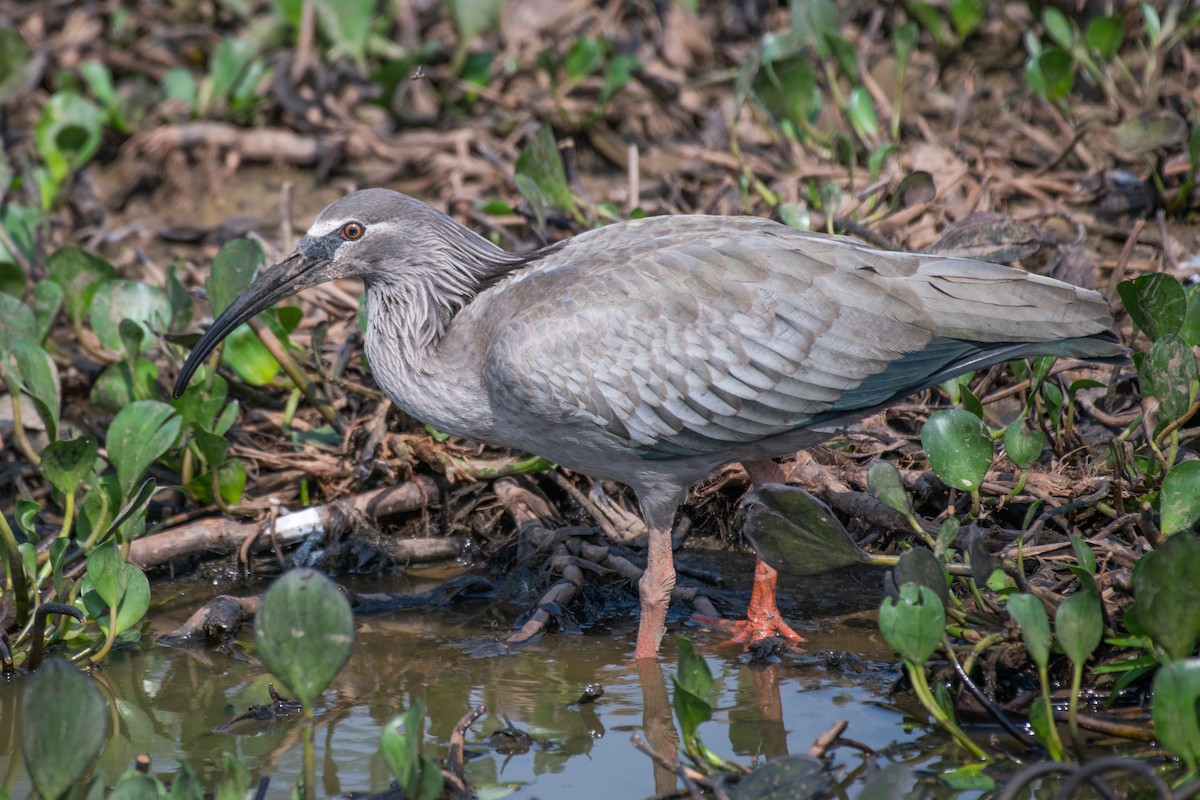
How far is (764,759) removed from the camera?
491cm

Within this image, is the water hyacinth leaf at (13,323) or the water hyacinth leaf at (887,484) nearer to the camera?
the water hyacinth leaf at (887,484)

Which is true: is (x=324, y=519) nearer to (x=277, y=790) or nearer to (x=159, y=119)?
(x=277, y=790)

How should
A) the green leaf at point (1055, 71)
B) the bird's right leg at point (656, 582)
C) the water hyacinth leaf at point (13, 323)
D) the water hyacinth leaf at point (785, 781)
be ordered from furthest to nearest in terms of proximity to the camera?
1. the green leaf at point (1055, 71)
2. the water hyacinth leaf at point (13, 323)
3. the bird's right leg at point (656, 582)
4. the water hyacinth leaf at point (785, 781)

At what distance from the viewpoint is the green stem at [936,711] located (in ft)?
14.4

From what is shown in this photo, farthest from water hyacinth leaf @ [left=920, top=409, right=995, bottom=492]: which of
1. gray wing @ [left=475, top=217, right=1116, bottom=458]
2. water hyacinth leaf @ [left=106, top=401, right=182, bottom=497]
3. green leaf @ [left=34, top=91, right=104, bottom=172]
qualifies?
green leaf @ [left=34, top=91, right=104, bottom=172]

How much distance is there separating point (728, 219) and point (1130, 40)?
16.1 feet

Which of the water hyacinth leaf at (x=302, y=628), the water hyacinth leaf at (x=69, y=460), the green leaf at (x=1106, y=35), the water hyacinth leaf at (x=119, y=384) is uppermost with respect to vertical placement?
the green leaf at (x=1106, y=35)

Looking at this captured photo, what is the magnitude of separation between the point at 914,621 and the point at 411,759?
1.61 m

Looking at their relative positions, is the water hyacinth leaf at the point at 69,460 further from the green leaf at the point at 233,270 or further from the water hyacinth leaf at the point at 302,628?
the water hyacinth leaf at the point at 302,628

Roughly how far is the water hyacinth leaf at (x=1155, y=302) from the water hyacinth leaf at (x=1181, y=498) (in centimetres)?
77

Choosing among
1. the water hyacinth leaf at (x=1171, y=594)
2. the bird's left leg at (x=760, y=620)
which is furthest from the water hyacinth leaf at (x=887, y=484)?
the bird's left leg at (x=760, y=620)

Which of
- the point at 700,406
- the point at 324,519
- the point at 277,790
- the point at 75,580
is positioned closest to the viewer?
the point at 277,790

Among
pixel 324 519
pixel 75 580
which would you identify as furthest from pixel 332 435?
pixel 75 580

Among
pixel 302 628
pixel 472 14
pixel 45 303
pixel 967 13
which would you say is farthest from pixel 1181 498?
pixel 472 14
